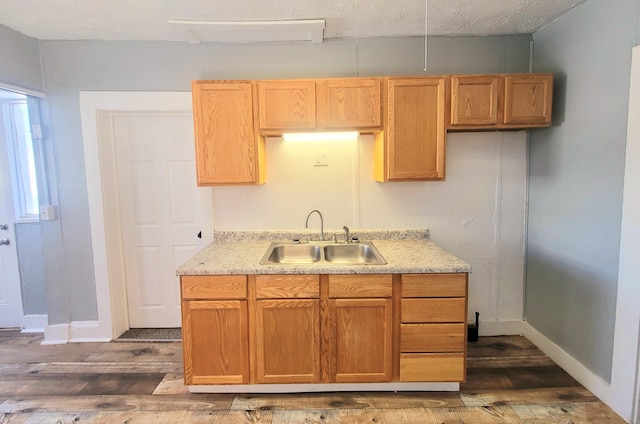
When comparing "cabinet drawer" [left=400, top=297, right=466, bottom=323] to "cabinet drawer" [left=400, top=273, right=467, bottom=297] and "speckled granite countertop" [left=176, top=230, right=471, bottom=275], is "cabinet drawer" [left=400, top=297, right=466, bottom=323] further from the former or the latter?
"speckled granite countertop" [left=176, top=230, right=471, bottom=275]

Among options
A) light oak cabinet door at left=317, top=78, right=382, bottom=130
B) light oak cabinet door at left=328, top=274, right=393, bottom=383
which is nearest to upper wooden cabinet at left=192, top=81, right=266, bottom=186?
light oak cabinet door at left=317, top=78, right=382, bottom=130

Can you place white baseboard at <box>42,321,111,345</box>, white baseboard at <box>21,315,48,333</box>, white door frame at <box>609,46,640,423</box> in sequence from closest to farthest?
white door frame at <box>609,46,640,423</box>
white baseboard at <box>42,321,111,345</box>
white baseboard at <box>21,315,48,333</box>

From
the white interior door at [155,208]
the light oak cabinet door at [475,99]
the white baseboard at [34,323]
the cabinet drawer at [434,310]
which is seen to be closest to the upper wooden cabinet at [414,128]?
the light oak cabinet door at [475,99]

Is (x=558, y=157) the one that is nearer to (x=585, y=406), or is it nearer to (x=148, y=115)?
(x=585, y=406)

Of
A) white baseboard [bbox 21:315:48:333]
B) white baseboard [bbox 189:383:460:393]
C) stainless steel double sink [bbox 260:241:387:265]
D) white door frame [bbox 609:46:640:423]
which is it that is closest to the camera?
white door frame [bbox 609:46:640:423]

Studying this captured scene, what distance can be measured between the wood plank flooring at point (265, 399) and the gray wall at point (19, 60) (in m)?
2.11

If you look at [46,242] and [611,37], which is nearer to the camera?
[611,37]

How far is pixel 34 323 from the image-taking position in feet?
10.5

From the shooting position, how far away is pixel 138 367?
103 inches

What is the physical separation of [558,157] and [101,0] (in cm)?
317

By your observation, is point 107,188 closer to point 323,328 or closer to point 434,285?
point 323,328

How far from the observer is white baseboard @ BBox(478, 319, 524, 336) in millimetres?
3014

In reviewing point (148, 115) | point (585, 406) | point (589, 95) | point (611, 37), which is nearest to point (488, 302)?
point (585, 406)

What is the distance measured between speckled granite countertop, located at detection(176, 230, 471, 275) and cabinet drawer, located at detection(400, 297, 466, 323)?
191 millimetres
